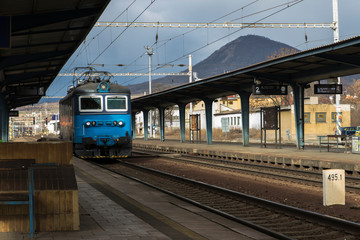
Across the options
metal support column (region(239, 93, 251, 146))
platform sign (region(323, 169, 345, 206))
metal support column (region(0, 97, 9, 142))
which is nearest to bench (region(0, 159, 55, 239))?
platform sign (region(323, 169, 345, 206))

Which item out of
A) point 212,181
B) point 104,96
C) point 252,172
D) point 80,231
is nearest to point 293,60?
point 252,172

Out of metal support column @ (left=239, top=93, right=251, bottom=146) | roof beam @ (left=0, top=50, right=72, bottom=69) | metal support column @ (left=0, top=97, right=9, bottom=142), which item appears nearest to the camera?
roof beam @ (left=0, top=50, right=72, bottom=69)

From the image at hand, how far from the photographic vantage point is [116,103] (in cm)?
2103

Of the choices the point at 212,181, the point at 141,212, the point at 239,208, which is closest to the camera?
the point at 141,212

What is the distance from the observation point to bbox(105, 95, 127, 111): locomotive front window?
68.5 feet

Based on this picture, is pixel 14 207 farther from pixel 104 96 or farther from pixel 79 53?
pixel 79 53

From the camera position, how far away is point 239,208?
9984 mm

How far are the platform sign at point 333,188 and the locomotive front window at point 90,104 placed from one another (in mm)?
12608

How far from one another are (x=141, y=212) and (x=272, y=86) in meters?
16.6

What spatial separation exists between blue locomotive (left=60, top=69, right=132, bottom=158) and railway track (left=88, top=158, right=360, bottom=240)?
766 cm

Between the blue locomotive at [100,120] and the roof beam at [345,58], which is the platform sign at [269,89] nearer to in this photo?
the roof beam at [345,58]

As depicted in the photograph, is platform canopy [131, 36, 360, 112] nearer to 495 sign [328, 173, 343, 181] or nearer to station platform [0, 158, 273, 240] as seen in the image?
495 sign [328, 173, 343, 181]

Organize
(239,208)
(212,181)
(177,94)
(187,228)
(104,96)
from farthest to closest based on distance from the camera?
1. (177,94)
2. (104,96)
3. (212,181)
4. (239,208)
5. (187,228)

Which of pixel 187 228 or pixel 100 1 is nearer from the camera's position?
pixel 187 228
